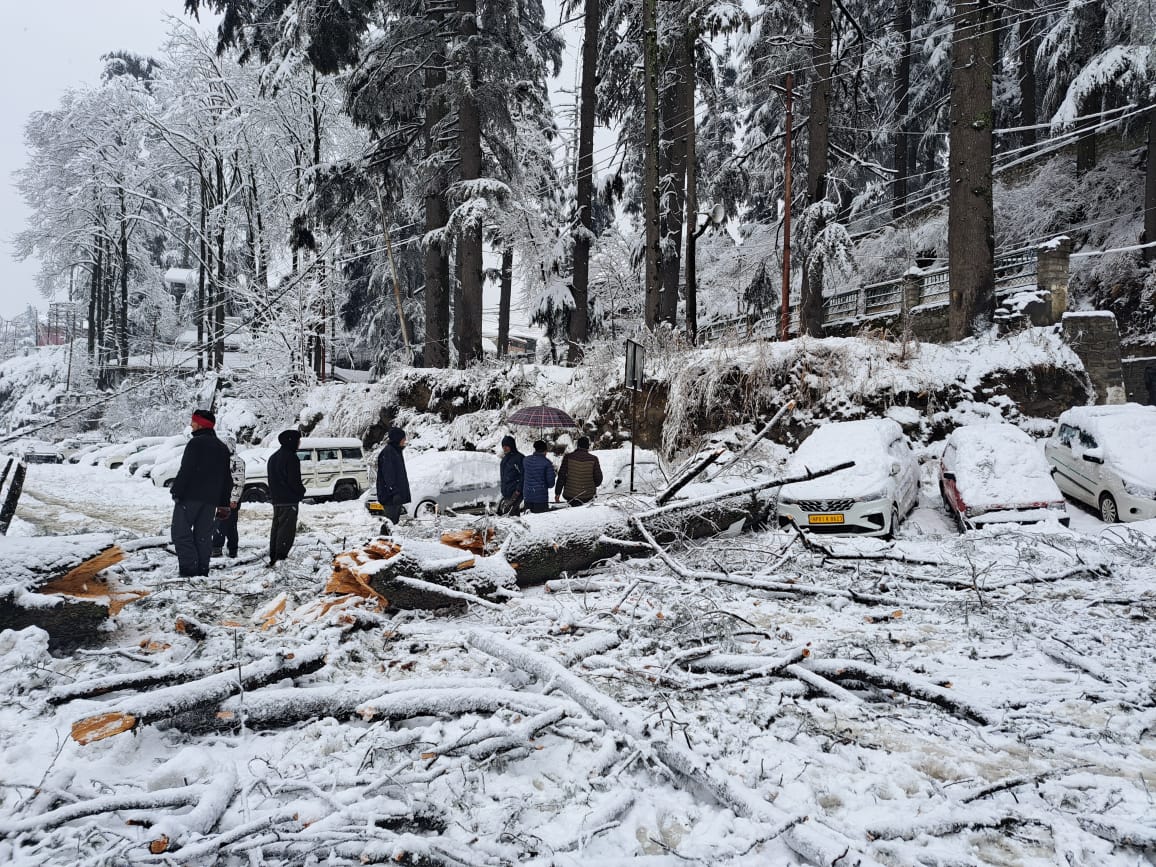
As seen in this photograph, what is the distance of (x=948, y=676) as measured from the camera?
3.65 metres

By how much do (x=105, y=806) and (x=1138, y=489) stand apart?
10927 mm

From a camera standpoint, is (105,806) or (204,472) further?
(204,472)

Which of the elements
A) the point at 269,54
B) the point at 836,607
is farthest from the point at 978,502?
the point at 269,54

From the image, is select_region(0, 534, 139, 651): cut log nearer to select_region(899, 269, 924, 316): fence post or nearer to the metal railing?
the metal railing

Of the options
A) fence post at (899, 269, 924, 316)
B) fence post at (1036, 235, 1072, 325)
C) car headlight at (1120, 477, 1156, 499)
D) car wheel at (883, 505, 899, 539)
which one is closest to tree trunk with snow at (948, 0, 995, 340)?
fence post at (1036, 235, 1072, 325)

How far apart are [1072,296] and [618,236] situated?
1644 centimetres

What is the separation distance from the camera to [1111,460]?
29.2 feet

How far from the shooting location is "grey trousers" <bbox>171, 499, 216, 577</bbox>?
20.7 ft

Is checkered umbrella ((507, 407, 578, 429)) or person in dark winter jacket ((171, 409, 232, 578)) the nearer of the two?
person in dark winter jacket ((171, 409, 232, 578))

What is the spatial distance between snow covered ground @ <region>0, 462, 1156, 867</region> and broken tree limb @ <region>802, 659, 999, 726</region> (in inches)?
0.5

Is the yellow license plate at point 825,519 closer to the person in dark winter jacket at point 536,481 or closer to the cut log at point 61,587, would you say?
the person in dark winter jacket at point 536,481

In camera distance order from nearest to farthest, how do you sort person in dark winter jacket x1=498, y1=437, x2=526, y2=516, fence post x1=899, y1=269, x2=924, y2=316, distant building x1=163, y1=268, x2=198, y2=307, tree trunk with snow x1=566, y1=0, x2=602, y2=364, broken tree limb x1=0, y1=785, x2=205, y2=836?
broken tree limb x1=0, y1=785, x2=205, y2=836 < person in dark winter jacket x1=498, y1=437, x2=526, y2=516 < fence post x1=899, y1=269, x2=924, y2=316 < tree trunk with snow x1=566, y1=0, x2=602, y2=364 < distant building x1=163, y1=268, x2=198, y2=307

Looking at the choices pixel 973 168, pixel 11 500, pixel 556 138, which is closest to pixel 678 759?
pixel 11 500

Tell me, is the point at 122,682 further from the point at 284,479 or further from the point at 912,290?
the point at 912,290
